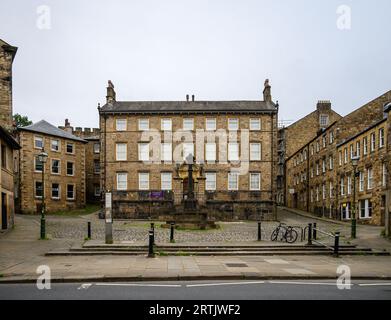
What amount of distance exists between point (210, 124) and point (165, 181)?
794 cm

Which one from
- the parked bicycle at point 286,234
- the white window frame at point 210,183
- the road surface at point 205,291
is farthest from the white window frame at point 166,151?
the road surface at point 205,291

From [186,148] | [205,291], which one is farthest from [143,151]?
[205,291]

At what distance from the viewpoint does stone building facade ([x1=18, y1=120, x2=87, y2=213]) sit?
4194 cm

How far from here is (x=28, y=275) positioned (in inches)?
436

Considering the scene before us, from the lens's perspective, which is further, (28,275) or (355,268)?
(355,268)

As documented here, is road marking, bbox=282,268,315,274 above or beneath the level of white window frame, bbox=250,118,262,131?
beneath

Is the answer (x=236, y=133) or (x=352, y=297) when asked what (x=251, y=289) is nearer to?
(x=352, y=297)

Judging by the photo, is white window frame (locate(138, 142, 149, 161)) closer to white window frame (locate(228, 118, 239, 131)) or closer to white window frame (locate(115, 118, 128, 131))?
white window frame (locate(115, 118, 128, 131))

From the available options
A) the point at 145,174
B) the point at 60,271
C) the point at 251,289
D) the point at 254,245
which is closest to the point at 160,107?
the point at 145,174

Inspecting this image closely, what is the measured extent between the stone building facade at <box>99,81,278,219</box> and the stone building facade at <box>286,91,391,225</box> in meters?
6.26

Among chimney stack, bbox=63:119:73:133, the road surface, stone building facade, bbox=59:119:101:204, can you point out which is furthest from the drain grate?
chimney stack, bbox=63:119:73:133

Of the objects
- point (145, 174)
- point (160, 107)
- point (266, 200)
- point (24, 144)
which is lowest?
point (266, 200)
